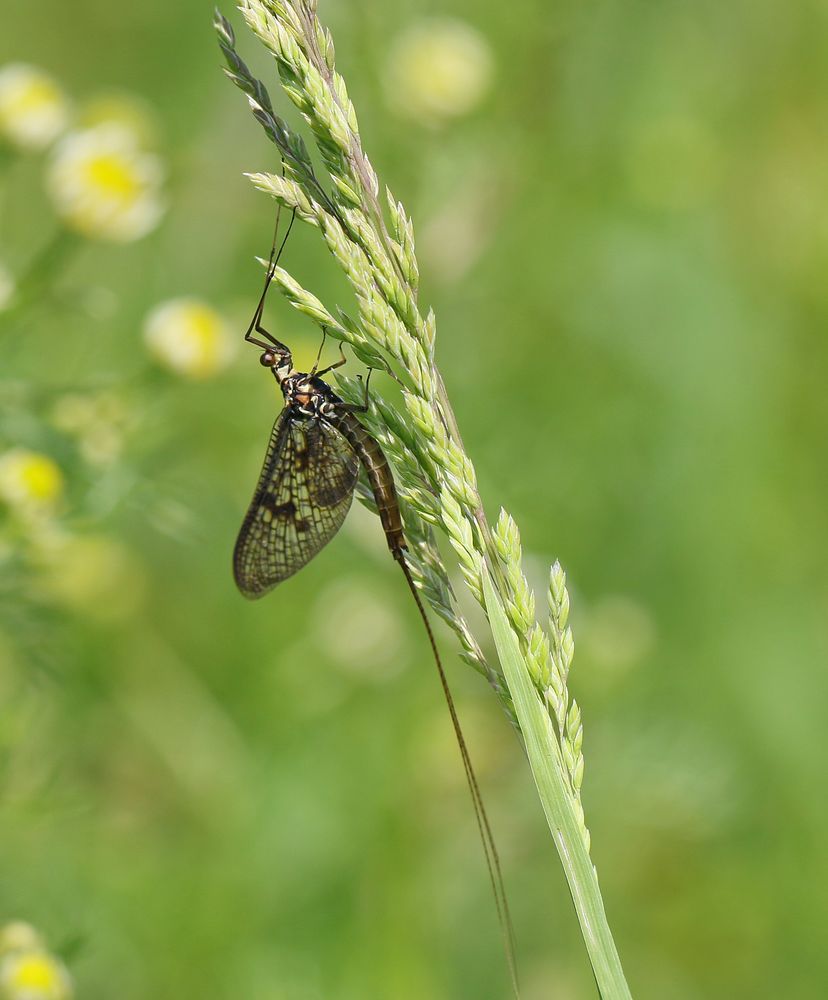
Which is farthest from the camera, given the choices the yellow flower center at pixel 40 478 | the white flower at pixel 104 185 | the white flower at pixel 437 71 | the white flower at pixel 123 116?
the white flower at pixel 123 116

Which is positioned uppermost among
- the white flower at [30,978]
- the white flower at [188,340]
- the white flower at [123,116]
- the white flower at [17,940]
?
the white flower at [123,116]

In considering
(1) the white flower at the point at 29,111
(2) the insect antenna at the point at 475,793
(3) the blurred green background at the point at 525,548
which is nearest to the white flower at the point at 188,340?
(3) the blurred green background at the point at 525,548

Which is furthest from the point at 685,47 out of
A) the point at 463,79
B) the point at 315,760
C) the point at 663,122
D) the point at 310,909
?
the point at 310,909

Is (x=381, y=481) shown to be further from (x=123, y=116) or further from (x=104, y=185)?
(x=123, y=116)

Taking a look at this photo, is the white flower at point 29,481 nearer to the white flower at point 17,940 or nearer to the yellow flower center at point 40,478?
the yellow flower center at point 40,478

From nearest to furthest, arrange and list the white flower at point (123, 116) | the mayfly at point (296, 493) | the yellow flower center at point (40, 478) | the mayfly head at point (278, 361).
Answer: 1. the mayfly at point (296, 493)
2. the yellow flower center at point (40, 478)
3. the mayfly head at point (278, 361)
4. the white flower at point (123, 116)

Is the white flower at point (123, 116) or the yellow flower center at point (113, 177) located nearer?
the yellow flower center at point (113, 177)
